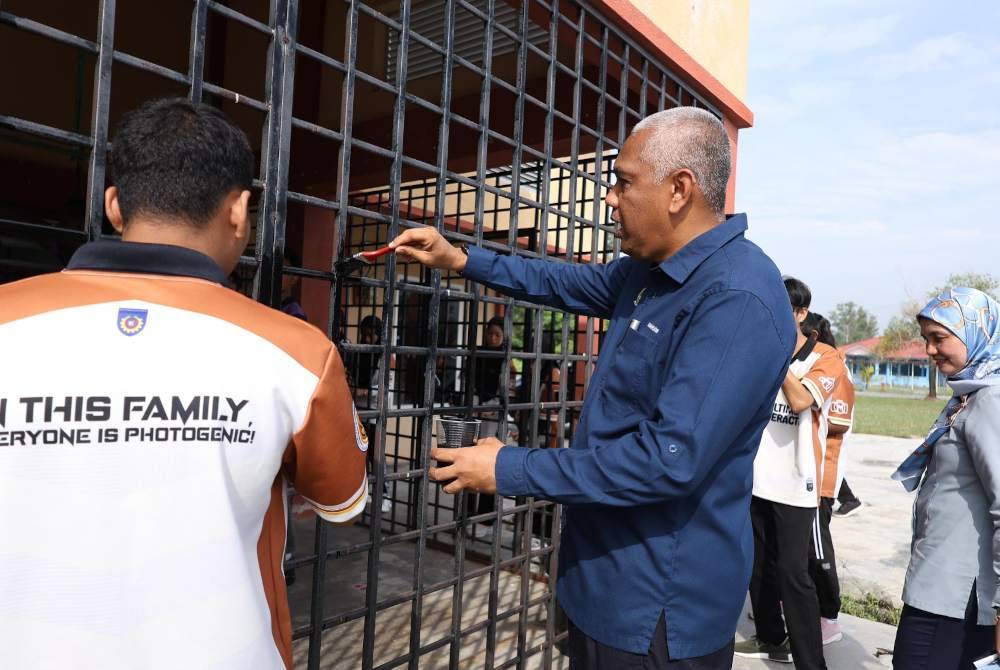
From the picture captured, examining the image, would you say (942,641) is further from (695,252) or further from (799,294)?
(799,294)

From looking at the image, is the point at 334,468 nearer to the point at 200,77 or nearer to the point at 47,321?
the point at 47,321

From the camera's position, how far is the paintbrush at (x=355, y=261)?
1.96 meters

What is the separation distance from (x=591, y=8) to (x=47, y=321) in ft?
9.23

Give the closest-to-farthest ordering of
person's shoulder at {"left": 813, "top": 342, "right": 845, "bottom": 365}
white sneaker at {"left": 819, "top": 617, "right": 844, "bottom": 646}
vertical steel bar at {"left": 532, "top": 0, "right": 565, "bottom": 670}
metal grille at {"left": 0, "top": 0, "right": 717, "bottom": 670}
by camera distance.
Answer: metal grille at {"left": 0, "top": 0, "right": 717, "bottom": 670} → vertical steel bar at {"left": 532, "top": 0, "right": 565, "bottom": 670} → person's shoulder at {"left": 813, "top": 342, "right": 845, "bottom": 365} → white sneaker at {"left": 819, "top": 617, "right": 844, "bottom": 646}

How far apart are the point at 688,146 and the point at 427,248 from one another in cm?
90

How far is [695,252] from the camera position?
1.77 meters

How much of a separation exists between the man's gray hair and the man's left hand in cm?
88

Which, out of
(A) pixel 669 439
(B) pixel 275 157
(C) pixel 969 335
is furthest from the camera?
(C) pixel 969 335

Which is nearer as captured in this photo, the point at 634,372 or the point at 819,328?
the point at 634,372

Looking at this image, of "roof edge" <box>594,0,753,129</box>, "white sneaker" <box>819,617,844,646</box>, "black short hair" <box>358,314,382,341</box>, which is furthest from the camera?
"black short hair" <box>358,314,382,341</box>

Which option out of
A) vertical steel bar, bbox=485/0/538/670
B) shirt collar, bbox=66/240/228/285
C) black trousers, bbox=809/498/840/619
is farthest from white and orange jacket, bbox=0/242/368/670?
black trousers, bbox=809/498/840/619

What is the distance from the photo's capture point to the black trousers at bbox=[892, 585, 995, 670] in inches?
85.0

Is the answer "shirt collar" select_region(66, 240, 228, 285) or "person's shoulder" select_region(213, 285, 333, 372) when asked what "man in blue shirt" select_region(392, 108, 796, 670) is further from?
"shirt collar" select_region(66, 240, 228, 285)

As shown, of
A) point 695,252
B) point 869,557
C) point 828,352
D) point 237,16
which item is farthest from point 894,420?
point 237,16
